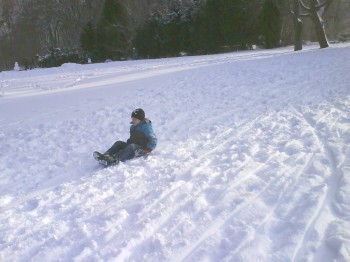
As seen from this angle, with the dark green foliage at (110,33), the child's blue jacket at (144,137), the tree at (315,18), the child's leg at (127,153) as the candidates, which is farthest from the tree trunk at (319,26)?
the child's leg at (127,153)

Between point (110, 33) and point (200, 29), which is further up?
point (110, 33)

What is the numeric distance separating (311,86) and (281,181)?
5.97m

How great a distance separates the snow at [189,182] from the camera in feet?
10.3

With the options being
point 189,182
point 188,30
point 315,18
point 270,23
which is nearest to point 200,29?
point 188,30

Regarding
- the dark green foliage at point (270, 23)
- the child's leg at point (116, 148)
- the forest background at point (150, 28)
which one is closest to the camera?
the child's leg at point (116, 148)

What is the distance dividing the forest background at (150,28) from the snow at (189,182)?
16.7 metres

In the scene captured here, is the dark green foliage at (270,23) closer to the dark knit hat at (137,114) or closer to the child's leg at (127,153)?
the dark knit hat at (137,114)

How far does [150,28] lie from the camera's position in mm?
29281

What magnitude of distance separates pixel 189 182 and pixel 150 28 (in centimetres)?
2670

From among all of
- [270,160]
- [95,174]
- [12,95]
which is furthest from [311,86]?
[12,95]

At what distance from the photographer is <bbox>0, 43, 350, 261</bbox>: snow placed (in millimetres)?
3127

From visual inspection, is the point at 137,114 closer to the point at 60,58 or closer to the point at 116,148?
the point at 116,148

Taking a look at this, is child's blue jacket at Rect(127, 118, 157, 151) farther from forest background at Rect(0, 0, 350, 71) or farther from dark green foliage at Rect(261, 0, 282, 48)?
dark green foliage at Rect(261, 0, 282, 48)

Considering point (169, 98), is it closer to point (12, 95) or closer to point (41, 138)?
point (41, 138)
